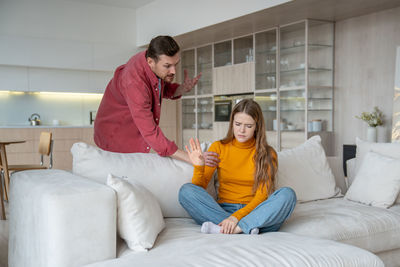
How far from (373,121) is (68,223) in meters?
4.88

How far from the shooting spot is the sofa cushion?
8.07 feet

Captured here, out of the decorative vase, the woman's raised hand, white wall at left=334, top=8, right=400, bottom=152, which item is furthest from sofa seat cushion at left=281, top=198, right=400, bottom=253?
white wall at left=334, top=8, right=400, bottom=152

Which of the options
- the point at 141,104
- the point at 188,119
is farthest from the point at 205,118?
the point at 141,104

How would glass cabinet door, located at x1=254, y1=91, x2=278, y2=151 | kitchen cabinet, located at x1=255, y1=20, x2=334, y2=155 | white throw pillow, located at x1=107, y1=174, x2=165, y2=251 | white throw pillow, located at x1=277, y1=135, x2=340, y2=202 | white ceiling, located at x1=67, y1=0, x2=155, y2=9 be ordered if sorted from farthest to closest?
white ceiling, located at x1=67, y1=0, x2=155, y2=9 → glass cabinet door, located at x1=254, y1=91, x2=278, y2=151 → kitchen cabinet, located at x1=255, y1=20, x2=334, y2=155 → white throw pillow, located at x1=277, y1=135, x2=340, y2=202 → white throw pillow, located at x1=107, y1=174, x2=165, y2=251

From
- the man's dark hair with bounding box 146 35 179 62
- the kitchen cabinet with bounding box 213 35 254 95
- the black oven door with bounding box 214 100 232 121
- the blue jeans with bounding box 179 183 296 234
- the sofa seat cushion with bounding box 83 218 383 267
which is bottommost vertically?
the sofa seat cushion with bounding box 83 218 383 267

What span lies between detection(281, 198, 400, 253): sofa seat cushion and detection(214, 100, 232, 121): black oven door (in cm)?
482

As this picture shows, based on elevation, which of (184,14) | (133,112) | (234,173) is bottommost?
(234,173)

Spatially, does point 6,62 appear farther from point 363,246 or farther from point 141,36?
point 363,246

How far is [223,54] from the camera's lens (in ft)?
25.3

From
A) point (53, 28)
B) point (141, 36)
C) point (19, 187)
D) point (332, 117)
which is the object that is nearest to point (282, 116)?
point (332, 117)

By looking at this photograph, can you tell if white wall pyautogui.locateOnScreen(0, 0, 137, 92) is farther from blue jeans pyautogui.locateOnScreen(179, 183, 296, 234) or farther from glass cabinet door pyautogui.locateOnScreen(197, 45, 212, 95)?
blue jeans pyautogui.locateOnScreen(179, 183, 296, 234)

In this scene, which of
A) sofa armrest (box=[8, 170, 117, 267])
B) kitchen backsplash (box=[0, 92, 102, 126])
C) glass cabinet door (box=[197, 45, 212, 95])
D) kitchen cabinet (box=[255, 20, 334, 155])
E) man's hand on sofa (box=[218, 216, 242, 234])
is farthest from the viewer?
glass cabinet door (box=[197, 45, 212, 95])

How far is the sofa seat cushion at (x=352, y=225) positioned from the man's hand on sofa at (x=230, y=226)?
37 cm

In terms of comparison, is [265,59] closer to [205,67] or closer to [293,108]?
[293,108]
